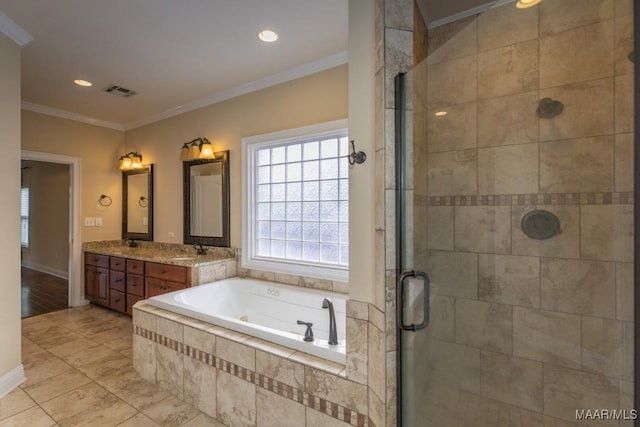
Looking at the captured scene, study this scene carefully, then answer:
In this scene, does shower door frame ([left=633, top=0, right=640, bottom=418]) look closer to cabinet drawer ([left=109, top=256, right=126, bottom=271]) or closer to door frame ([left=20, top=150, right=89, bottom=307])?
cabinet drawer ([left=109, top=256, right=126, bottom=271])

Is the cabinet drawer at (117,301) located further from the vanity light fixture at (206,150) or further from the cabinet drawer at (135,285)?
the vanity light fixture at (206,150)

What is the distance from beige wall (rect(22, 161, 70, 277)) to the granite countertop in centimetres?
196

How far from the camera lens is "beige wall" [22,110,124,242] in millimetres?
3785

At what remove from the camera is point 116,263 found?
3762 mm

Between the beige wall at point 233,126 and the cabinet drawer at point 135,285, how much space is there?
0.64m

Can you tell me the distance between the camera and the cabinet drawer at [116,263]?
370cm

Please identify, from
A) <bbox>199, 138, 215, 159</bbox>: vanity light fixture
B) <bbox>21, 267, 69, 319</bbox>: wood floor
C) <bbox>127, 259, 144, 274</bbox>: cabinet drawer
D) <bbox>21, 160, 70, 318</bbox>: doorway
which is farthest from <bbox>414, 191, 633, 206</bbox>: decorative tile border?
→ <bbox>21, 160, 70, 318</bbox>: doorway

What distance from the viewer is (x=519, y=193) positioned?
163cm

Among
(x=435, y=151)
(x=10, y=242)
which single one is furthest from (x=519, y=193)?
(x=10, y=242)

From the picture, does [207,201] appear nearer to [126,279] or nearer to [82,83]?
[126,279]

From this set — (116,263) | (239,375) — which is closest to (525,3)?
(239,375)

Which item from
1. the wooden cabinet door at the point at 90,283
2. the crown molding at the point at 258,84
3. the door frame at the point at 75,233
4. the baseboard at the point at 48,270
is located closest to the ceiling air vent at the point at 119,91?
the crown molding at the point at 258,84

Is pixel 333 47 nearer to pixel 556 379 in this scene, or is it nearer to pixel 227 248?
pixel 227 248

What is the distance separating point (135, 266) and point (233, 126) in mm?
2005
